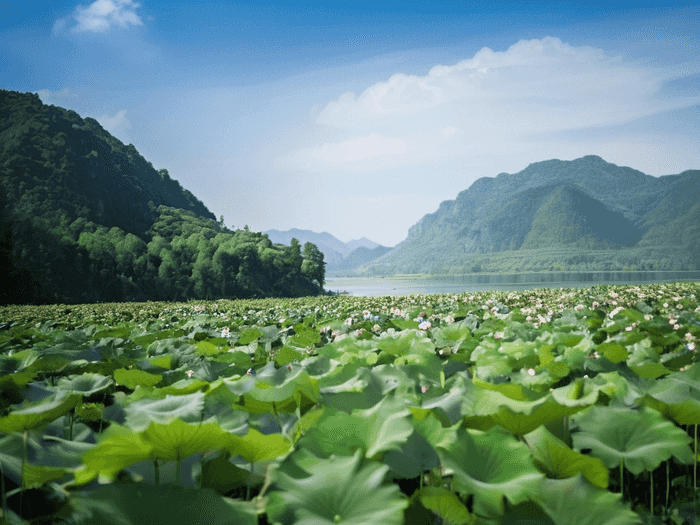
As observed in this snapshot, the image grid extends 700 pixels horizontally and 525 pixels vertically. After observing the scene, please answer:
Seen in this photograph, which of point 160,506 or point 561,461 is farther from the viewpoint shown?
point 561,461

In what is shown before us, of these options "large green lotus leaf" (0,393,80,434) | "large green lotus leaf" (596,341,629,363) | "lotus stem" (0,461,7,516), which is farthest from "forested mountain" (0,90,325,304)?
"large green lotus leaf" (596,341,629,363)

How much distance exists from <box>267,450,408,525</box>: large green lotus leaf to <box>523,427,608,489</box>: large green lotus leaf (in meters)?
0.35

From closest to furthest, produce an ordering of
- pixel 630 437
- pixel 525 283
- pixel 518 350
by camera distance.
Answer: pixel 630 437 < pixel 518 350 < pixel 525 283

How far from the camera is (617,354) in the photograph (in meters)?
2.23

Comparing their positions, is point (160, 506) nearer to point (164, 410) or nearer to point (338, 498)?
point (338, 498)

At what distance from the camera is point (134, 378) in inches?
75.6

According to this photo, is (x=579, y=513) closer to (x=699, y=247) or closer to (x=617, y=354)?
(x=617, y=354)

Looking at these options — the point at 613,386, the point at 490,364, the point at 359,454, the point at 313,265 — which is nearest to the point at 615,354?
the point at 490,364

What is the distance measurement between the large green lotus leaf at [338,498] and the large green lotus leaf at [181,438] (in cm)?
15

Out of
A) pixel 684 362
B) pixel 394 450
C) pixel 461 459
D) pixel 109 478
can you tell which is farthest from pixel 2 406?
pixel 684 362

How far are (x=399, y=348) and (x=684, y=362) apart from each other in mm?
1364

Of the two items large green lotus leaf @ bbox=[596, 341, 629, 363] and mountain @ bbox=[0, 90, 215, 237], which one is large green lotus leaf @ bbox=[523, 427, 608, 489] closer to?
large green lotus leaf @ bbox=[596, 341, 629, 363]

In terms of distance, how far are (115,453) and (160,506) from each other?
13 cm

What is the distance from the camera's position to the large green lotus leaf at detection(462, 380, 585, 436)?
3.28 ft
